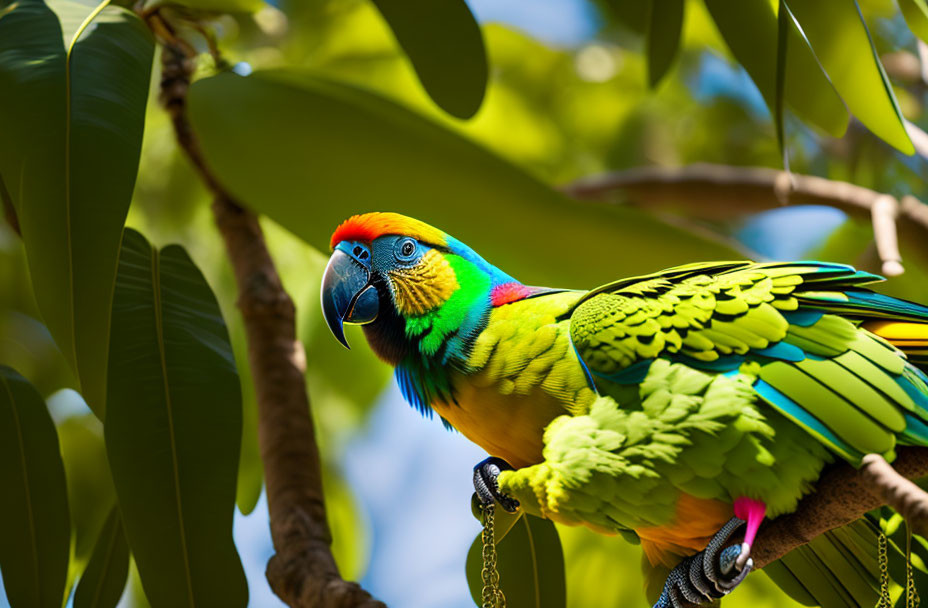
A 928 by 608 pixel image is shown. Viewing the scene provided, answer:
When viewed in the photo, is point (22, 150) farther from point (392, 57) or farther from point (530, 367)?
point (392, 57)

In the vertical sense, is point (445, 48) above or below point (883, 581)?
above

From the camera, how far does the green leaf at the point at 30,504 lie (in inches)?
46.5

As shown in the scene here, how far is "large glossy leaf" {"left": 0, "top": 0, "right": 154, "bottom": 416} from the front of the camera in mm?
858

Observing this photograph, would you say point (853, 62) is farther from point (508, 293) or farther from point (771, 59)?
point (508, 293)

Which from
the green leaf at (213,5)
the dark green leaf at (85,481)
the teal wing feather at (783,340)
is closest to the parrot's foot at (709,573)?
the teal wing feather at (783,340)

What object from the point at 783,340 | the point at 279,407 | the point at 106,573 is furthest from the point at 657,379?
the point at 106,573

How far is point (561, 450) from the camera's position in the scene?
0.71m

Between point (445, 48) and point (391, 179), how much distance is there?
233 mm

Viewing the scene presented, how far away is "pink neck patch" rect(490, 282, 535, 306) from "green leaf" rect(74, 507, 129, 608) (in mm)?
765

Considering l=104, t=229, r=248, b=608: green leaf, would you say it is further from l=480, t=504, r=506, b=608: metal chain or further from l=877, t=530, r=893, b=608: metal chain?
l=877, t=530, r=893, b=608: metal chain

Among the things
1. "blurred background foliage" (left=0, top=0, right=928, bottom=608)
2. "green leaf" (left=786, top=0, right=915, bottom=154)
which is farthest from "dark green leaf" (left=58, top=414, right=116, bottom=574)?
A: "green leaf" (left=786, top=0, right=915, bottom=154)

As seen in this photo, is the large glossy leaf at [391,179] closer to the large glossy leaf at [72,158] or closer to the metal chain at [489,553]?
the large glossy leaf at [72,158]

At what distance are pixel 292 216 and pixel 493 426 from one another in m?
0.61

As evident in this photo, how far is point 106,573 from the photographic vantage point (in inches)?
48.2
